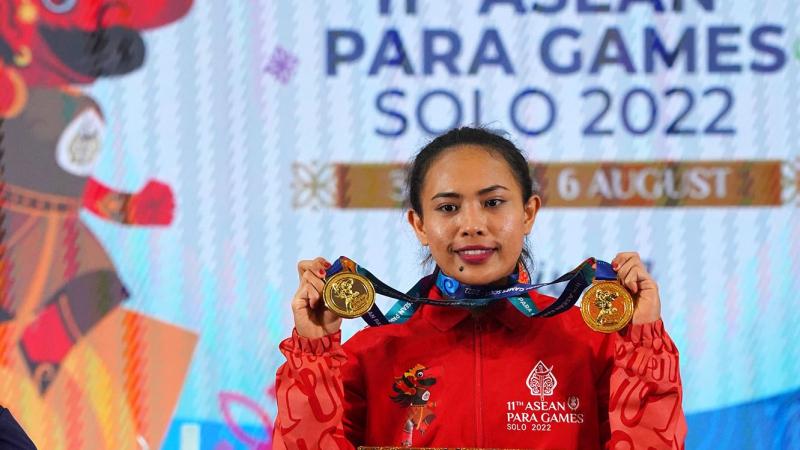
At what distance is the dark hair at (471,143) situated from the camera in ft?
5.98

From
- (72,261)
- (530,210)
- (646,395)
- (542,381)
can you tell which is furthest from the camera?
(72,261)

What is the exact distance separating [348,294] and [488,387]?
0.26 metres

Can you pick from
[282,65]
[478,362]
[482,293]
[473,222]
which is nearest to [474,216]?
[473,222]

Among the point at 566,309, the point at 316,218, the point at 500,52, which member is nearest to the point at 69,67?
the point at 316,218

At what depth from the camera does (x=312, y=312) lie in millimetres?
1723

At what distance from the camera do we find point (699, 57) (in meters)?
2.54

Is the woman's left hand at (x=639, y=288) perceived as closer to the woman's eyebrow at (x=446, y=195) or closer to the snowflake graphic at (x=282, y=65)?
the woman's eyebrow at (x=446, y=195)

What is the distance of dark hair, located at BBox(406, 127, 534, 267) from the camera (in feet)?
5.98

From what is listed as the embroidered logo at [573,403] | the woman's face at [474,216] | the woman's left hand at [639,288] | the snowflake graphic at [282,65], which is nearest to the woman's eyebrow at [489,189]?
the woman's face at [474,216]

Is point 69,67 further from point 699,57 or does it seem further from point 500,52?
point 699,57

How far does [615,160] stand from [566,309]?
0.84 metres

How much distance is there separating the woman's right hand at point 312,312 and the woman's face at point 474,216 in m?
0.20

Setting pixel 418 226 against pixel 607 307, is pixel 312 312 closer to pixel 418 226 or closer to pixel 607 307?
pixel 418 226

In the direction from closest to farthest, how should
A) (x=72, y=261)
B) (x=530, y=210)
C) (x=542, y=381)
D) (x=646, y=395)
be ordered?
(x=646, y=395) → (x=542, y=381) → (x=530, y=210) → (x=72, y=261)
